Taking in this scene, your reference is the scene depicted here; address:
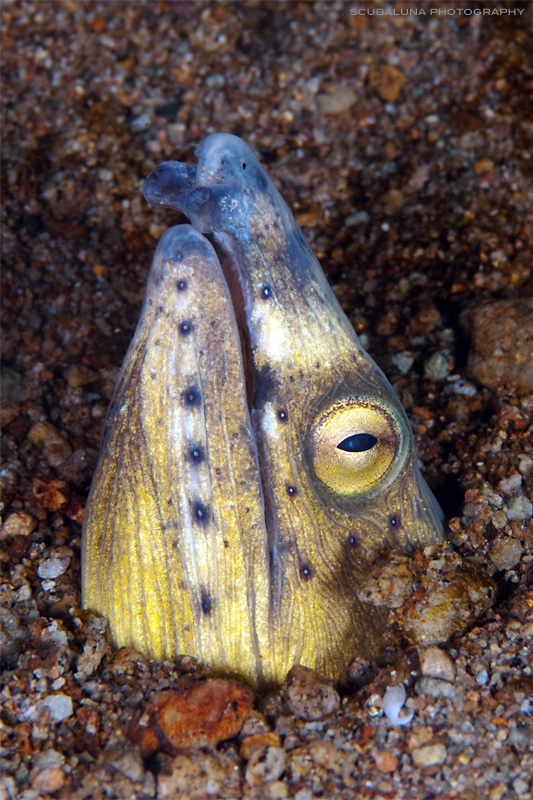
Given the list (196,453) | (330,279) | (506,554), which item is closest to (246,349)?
(196,453)

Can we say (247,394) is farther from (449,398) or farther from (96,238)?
(96,238)

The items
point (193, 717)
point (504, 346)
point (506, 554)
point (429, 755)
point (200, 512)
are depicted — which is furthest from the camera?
point (504, 346)

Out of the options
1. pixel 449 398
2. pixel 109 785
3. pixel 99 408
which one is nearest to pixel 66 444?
pixel 99 408

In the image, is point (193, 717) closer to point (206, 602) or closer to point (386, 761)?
point (206, 602)

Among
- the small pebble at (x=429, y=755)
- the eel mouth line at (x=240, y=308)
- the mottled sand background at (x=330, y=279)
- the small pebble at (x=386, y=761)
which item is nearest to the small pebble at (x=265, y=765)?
the mottled sand background at (x=330, y=279)

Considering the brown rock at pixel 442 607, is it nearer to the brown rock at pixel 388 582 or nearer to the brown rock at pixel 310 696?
the brown rock at pixel 388 582
